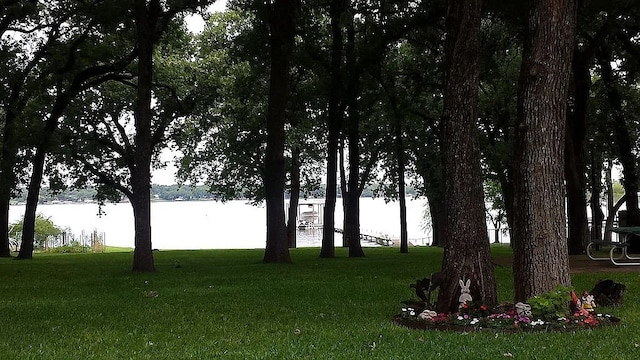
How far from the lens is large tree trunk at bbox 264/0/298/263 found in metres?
18.4

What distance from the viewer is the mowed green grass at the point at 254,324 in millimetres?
5926

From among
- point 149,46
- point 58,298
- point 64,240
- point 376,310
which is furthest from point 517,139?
point 64,240

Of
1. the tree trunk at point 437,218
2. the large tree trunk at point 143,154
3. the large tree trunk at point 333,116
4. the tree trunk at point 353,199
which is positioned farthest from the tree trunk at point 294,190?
the large tree trunk at point 143,154

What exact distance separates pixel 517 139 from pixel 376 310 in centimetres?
283

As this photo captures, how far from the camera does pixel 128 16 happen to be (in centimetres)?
1881

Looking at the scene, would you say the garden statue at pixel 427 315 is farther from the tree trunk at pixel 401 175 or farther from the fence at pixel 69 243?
the fence at pixel 69 243

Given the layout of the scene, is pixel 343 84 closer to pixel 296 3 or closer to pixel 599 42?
pixel 296 3

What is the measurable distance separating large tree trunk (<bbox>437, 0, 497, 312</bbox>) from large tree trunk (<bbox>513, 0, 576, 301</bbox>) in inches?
17.2

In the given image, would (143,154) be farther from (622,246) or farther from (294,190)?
(294,190)

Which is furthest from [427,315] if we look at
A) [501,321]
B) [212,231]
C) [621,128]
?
[212,231]

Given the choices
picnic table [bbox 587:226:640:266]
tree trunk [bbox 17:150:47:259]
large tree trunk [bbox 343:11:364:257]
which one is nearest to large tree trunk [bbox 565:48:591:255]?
picnic table [bbox 587:226:640:266]

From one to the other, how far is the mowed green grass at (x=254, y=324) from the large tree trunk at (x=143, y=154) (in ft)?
6.49

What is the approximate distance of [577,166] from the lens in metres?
21.5

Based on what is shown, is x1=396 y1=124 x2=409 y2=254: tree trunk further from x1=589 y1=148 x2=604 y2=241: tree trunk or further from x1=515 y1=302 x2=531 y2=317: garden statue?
x1=515 y1=302 x2=531 y2=317: garden statue
